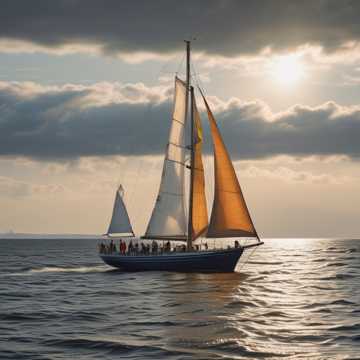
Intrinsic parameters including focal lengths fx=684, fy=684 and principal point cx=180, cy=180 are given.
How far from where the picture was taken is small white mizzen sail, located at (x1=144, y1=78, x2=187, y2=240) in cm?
6438

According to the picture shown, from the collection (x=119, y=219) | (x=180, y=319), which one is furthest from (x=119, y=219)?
(x=180, y=319)

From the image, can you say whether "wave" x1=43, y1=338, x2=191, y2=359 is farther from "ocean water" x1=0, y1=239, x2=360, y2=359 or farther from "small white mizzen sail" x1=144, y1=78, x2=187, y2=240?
"small white mizzen sail" x1=144, y1=78, x2=187, y2=240

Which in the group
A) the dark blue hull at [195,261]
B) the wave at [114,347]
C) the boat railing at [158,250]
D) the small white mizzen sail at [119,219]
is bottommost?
the wave at [114,347]

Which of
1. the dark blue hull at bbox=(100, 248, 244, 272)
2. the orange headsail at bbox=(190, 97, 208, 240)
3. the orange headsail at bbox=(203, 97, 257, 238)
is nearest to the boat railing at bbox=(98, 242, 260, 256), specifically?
the dark blue hull at bbox=(100, 248, 244, 272)

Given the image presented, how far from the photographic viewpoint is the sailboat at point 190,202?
59.8 metres

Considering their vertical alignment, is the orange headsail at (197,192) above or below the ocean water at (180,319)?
above

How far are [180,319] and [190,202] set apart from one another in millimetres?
28125

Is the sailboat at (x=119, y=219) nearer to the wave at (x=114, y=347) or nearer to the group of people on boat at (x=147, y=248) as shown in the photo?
the group of people on boat at (x=147, y=248)

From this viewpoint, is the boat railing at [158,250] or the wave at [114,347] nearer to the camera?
the wave at [114,347]

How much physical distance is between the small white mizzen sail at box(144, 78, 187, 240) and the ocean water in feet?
19.1

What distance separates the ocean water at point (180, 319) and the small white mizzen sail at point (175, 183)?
19.1ft

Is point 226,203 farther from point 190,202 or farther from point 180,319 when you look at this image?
point 180,319

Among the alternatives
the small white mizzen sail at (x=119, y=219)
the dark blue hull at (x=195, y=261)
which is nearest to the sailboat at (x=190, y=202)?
the dark blue hull at (x=195, y=261)

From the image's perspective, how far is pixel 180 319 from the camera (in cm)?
3569
